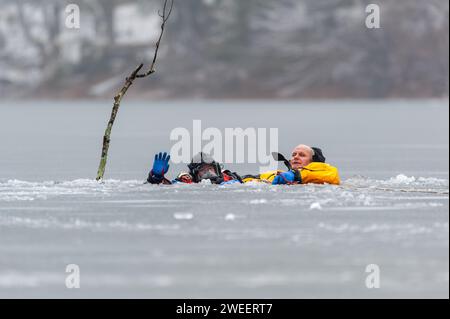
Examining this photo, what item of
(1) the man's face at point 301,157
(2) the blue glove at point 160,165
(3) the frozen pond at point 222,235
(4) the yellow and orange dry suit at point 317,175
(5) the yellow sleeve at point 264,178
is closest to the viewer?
(3) the frozen pond at point 222,235

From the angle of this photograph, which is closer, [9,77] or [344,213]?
[344,213]

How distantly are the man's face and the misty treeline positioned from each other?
6909cm

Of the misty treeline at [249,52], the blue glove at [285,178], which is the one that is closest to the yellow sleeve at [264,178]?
the blue glove at [285,178]

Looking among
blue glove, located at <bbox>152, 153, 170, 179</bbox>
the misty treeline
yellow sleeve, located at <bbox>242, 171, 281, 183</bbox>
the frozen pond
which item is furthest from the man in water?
the misty treeline

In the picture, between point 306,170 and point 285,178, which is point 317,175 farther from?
point 285,178

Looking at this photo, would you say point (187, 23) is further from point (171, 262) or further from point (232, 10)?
point (171, 262)

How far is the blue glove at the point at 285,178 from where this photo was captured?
1538 centimetres

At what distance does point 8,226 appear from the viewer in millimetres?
12281

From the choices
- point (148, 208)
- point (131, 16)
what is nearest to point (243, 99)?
point (131, 16)

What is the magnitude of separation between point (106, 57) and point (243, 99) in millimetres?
12417

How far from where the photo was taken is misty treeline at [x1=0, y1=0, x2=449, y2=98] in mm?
85000

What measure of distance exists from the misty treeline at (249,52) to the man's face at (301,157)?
2720 inches

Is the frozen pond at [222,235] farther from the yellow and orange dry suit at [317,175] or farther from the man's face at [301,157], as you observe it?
the man's face at [301,157]

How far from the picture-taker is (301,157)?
50.5 ft
